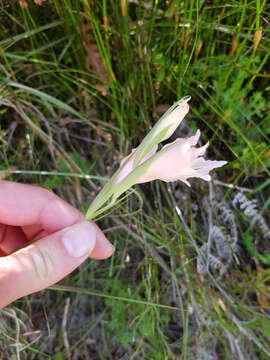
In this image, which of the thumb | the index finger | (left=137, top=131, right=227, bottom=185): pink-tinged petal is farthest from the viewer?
the index finger

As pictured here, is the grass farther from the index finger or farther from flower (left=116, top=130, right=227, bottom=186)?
flower (left=116, top=130, right=227, bottom=186)

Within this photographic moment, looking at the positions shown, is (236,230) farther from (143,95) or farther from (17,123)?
(17,123)

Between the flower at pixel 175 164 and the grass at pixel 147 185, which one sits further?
the grass at pixel 147 185

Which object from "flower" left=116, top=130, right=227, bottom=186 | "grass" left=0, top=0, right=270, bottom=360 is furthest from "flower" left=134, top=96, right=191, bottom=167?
"grass" left=0, top=0, right=270, bottom=360

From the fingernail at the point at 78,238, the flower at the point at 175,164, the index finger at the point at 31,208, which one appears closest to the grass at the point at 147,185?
the index finger at the point at 31,208

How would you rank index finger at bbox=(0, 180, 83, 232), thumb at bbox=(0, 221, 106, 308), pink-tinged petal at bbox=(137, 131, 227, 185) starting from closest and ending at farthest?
pink-tinged petal at bbox=(137, 131, 227, 185) → thumb at bbox=(0, 221, 106, 308) → index finger at bbox=(0, 180, 83, 232)

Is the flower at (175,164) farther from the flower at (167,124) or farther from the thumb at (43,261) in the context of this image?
the thumb at (43,261)

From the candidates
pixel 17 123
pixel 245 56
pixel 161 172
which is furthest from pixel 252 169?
pixel 17 123
